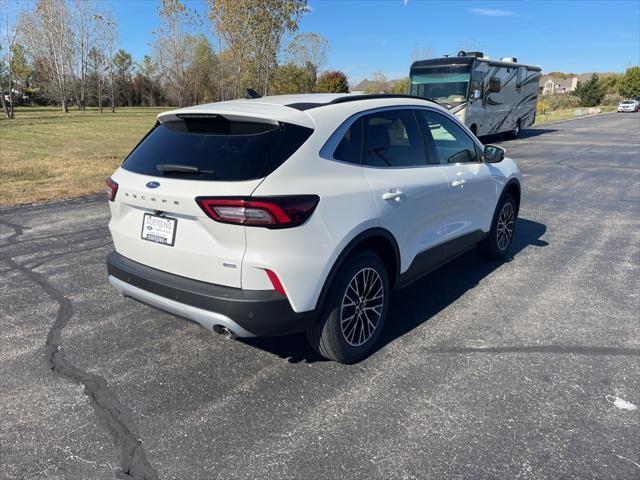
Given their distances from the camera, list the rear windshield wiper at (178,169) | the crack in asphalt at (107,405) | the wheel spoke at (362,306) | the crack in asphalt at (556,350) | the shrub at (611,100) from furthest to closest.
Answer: the shrub at (611,100) → the crack in asphalt at (556,350) → the wheel spoke at (362,306) → the rear windshield wiper at (178,169) → the crack in asphalt at (107,405)

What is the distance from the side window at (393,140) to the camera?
3.38 m

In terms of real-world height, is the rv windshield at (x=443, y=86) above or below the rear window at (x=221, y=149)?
above

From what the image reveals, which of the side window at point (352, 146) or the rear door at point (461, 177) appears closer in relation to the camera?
the side window at point (352, 146)

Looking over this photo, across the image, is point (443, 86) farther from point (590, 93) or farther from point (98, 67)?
point (590, 93)

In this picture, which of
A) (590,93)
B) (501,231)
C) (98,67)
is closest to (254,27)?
(501,231)

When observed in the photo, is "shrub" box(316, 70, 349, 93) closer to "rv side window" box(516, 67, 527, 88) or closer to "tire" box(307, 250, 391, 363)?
"rv side window" box(516, 67, 527, 88)

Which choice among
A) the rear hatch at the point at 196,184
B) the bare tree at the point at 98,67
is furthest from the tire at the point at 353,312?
the bare tree at the point at 98,67

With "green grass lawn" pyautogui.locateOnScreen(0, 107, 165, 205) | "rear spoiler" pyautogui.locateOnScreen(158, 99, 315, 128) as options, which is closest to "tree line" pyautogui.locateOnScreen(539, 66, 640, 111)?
"green grass lawn" pyautogui.locateOnScreen(0, 107, 165, 205)

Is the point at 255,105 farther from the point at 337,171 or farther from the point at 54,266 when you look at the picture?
the point at 54,266

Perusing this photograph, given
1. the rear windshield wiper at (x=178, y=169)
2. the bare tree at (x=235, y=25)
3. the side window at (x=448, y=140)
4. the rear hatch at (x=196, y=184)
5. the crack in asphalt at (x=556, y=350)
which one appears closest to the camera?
the rear hatch at (x=196, y=184)

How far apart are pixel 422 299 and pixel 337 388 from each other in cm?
171

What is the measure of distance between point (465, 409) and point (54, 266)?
4.38 m

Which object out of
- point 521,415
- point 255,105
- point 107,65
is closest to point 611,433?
point 521,415

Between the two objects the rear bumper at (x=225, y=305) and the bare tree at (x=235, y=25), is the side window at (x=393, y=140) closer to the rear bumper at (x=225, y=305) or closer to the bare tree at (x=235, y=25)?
the rear bumper at (x=225, y=305)
